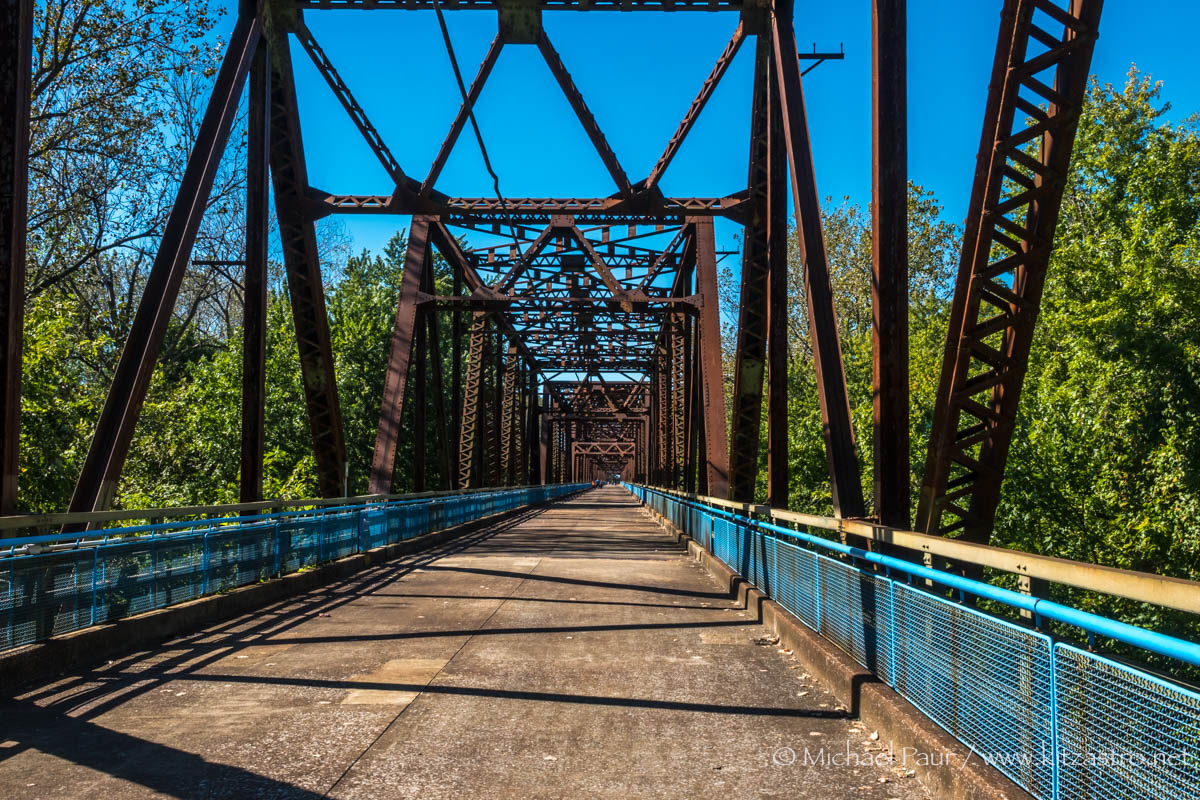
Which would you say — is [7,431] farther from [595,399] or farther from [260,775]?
[595,399]

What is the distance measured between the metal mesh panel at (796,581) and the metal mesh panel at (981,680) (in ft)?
8.04

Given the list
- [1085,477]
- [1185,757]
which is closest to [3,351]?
[1185,757]

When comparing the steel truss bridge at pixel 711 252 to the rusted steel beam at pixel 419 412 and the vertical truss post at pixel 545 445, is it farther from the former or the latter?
the vertical truss post at pixel 545 445

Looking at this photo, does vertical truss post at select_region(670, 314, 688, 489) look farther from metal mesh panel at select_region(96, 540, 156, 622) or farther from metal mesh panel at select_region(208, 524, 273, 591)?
metal mesh panel at select_region(96, 540, 156, 622)

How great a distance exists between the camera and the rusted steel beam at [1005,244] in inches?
249

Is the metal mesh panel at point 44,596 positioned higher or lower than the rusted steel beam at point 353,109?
lower

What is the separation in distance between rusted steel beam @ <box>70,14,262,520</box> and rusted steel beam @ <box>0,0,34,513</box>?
5.76ft

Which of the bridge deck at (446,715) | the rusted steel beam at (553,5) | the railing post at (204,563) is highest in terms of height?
the rusted steel beam at (553,5)

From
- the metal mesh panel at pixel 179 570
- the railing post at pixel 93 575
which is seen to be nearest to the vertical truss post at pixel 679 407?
the metal mesh panel at pixel 179 570

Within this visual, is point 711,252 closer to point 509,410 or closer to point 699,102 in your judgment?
point 699,102

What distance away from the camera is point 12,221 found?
23.5 ft

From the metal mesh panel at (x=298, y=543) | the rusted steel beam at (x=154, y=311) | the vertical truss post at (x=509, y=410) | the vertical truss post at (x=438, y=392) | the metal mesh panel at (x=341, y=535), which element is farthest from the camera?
the vertical truss post at (x=509, y=410)

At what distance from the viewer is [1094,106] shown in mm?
27203

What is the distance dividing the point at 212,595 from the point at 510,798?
6.48m
